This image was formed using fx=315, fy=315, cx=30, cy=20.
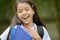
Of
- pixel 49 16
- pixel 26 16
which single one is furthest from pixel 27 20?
pixel 49 16

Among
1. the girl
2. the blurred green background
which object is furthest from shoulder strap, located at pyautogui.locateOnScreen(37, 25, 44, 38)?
the blurred green background

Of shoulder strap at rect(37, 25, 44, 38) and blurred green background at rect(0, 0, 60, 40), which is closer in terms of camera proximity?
shoulder strap at rect(37, 25, 44, 38)

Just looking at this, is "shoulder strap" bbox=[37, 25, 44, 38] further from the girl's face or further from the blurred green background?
the blurred green background

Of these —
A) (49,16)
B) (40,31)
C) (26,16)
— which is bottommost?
(49,16)

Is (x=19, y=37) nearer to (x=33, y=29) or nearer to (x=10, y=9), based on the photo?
(x=33, y=29)

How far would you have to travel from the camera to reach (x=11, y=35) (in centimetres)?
202

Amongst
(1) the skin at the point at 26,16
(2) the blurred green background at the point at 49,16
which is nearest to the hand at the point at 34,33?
(1) the skin at the point at 26,16

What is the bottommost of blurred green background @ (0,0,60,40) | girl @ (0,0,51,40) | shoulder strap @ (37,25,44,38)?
blurred green background @ (0,0,60,40)

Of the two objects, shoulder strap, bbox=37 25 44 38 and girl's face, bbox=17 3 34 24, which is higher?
girl's face, bbox=17 3 34 24

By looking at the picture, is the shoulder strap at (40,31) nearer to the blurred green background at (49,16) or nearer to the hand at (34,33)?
the hand at (34,33)

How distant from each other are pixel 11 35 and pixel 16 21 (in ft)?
0.39

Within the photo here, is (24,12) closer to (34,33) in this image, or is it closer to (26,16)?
(26,16)

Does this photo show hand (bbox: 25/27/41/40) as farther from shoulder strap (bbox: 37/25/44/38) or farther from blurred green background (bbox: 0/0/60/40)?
blurred green background (bbox: 0/0/60/40)

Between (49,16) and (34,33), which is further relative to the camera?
(49,16)
